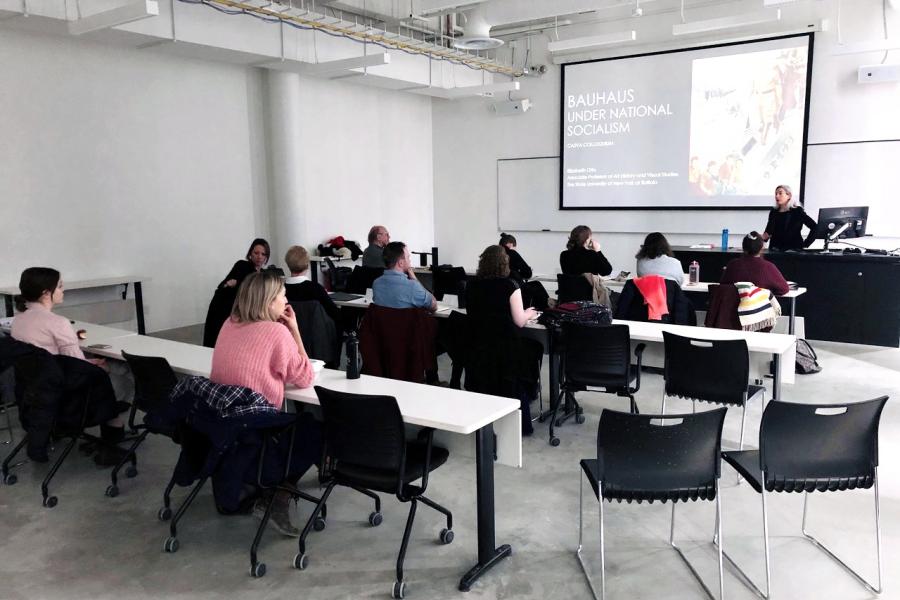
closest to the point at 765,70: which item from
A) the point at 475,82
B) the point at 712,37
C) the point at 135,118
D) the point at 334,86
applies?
the point at 712,37

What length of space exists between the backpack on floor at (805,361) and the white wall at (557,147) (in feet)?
9.53

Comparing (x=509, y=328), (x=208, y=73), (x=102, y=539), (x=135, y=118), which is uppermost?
(x=208, y=73)

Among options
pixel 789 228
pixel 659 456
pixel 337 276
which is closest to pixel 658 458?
pixel 659 456

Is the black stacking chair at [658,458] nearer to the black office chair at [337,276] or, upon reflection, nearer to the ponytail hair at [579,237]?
the ponytail hair at [579,237]

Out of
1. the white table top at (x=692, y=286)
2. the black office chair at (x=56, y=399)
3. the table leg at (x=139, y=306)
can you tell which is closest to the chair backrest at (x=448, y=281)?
the white table top at (x=692, y=286)

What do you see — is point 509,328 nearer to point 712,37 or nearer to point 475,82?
point 712,37

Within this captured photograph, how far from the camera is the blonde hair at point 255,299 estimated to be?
10.3 ft

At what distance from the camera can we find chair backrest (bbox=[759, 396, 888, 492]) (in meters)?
2.66

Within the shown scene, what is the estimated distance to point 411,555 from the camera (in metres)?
3.11

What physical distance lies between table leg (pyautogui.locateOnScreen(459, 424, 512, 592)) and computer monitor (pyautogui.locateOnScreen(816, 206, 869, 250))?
5295mm

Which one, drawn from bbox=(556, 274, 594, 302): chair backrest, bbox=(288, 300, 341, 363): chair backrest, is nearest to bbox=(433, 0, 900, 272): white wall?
bbox=(556, 274, 594, 302): chair backrest

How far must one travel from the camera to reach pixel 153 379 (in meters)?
3.62

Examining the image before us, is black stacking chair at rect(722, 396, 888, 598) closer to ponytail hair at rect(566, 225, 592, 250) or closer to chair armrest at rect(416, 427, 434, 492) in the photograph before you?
chair armrest at rect(416, 427, 434, 492)

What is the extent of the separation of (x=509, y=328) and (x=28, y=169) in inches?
199
